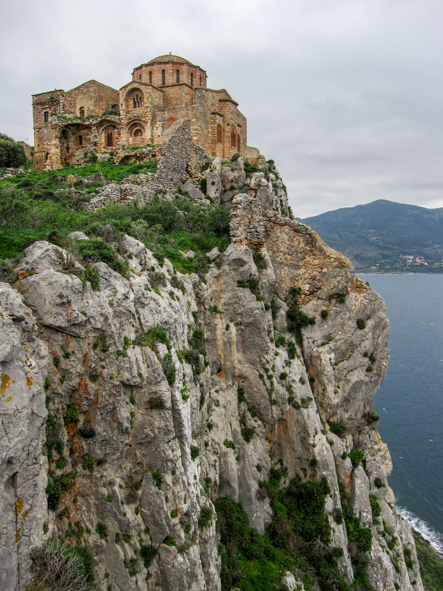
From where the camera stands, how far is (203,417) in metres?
16.6

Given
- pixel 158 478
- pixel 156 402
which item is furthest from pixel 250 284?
pixel 158 478

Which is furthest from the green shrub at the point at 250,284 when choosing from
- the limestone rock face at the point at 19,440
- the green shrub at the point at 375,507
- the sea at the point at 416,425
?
the sea at the point at 416,425

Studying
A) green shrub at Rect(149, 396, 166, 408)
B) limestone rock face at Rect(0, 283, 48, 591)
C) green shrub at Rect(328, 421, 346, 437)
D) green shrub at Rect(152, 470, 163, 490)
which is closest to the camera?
limestone rock face at Rect(0, 283, 48, 591)

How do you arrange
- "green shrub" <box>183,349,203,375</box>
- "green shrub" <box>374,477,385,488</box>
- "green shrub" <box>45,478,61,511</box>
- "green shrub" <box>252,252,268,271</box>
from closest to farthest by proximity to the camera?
"green shrub" <box>45,478,61,511</box> → "green shrub" <box>183,349,203,375</box> → "green shrub" <box>374,477,385,488</box> → "green shrub" <box>252,252,268,271</box>

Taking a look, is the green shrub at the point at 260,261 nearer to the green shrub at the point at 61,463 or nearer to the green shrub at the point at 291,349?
the green shrub at the point at 291,349

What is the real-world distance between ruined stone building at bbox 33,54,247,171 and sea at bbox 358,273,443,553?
142ft

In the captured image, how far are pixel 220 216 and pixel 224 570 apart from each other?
17324 millimetres

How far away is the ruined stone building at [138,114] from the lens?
36938 millimetres

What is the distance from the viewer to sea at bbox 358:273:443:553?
42.7 metres

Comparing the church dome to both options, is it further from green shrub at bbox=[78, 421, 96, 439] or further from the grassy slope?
the grassy slope

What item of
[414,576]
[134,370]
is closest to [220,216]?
[134,370]

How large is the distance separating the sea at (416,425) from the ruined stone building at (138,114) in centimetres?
4333

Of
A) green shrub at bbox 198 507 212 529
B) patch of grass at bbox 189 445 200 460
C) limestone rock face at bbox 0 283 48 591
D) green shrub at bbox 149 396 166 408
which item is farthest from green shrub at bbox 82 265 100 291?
green shrub at bbox 198 507 212 529

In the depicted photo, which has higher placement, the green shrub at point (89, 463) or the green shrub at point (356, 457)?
the green shrub at point (89, 463)
